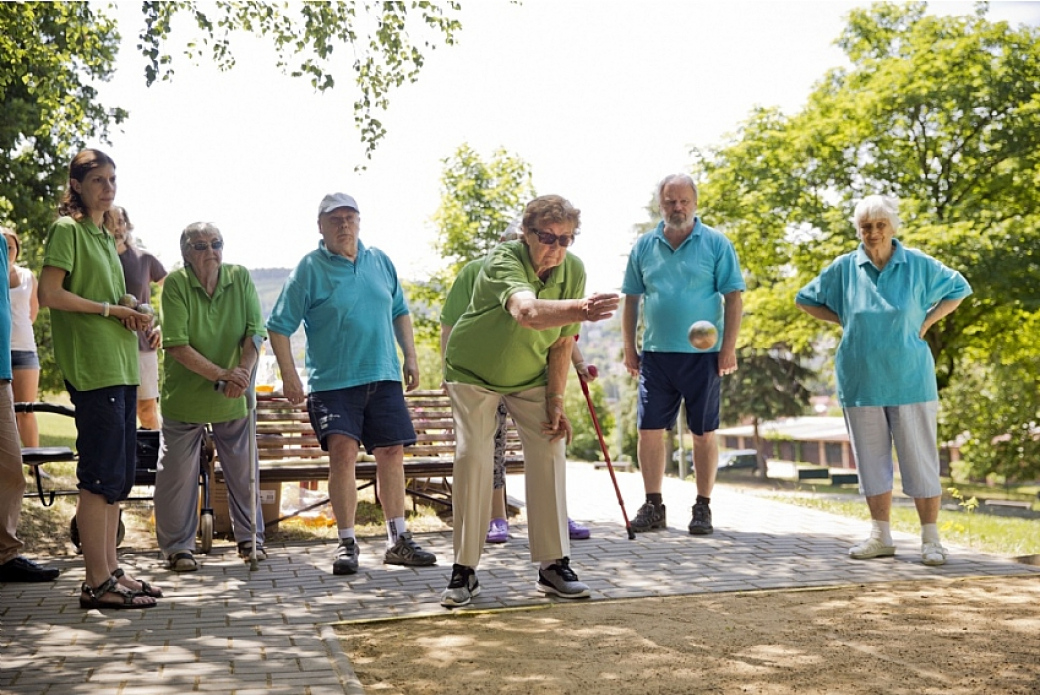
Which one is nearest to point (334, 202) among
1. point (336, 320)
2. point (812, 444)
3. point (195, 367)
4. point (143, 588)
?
point (336, 320)

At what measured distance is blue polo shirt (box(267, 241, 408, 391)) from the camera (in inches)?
234

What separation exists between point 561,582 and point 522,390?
0.91 meters

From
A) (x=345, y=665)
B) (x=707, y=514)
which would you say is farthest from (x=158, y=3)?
(x=345, y=665)

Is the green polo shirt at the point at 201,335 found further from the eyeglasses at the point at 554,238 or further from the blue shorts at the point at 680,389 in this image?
the blue shorts at the point at 680,389

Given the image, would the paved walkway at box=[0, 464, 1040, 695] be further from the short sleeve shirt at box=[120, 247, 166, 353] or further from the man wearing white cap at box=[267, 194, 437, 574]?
the short sleeve shirt at box=[120, 247, 166, 353]

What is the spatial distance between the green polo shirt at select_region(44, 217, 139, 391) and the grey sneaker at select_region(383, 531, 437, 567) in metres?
1.76

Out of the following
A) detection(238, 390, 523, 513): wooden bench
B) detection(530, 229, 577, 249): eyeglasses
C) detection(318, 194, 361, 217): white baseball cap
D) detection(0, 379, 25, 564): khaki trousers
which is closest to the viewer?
detection(530, 229, 577, 249): eyeglasses

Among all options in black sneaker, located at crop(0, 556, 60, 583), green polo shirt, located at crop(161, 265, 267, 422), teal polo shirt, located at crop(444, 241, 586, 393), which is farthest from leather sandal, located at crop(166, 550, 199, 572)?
teal polo shirt, located at crop(444, 241, 586, 393)

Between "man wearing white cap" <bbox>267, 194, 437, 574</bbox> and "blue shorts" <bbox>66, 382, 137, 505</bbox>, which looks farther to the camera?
"man wearing white cap" <bbox>267, 194, 437, 574</bbox>

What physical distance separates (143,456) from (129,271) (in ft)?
4.58

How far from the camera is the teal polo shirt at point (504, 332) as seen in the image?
4.60m

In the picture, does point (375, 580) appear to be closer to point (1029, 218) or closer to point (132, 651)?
point (132, 651)

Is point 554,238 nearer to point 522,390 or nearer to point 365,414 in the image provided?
point 522,390

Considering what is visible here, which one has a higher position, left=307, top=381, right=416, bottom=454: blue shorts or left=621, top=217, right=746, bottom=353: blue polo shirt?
left=621, top=217, right=746, bottom=353: blue polo shirt
